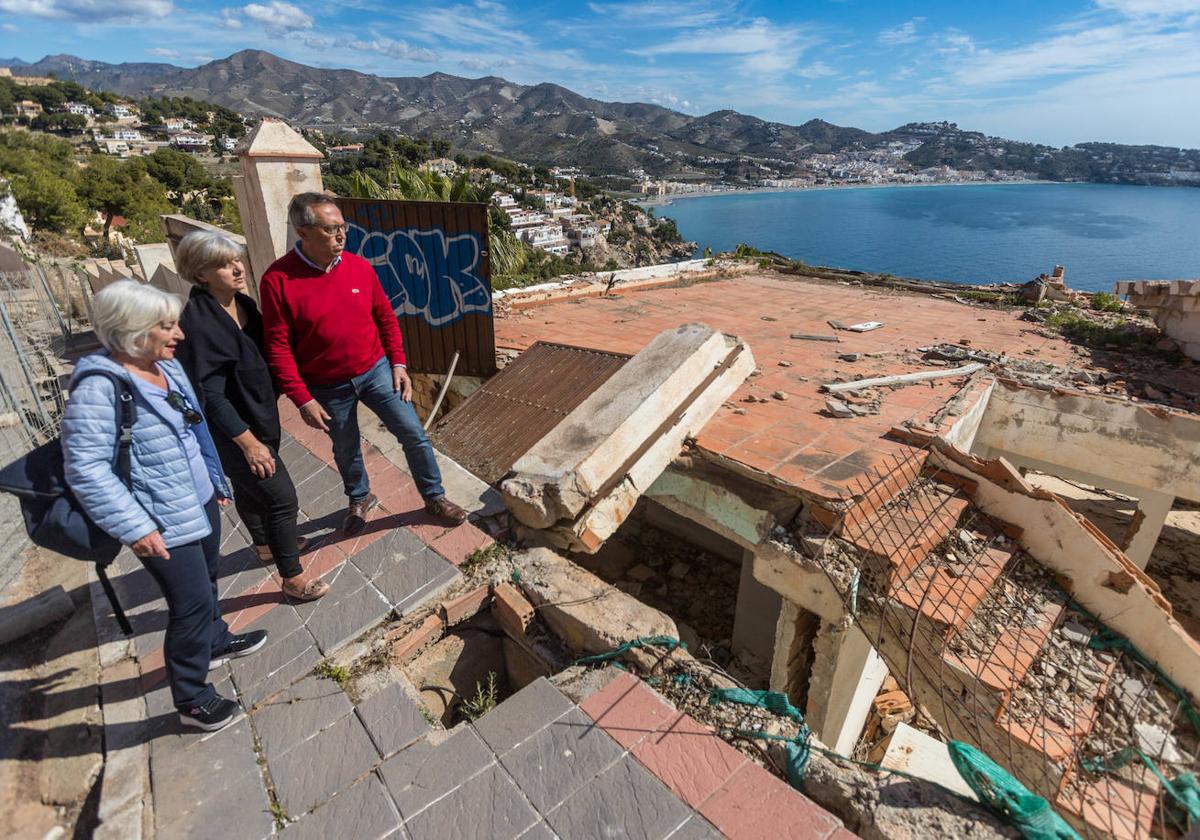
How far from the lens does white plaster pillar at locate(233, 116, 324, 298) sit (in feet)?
17.7

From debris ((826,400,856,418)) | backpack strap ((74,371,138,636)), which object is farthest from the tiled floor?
debris ((826,400,856,418))

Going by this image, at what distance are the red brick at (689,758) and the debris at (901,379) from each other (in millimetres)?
3729

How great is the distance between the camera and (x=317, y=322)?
2977 millimetres

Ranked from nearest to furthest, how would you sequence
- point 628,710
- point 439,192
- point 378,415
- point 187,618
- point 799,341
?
1. point 187,618
2. point 628,710
3. point 378,415
4. point 799,341
5. point 439,192

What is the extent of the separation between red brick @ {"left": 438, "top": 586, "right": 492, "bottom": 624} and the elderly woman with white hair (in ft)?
3.21

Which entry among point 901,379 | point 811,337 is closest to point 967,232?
point 811,337

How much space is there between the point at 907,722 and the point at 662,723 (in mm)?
4338

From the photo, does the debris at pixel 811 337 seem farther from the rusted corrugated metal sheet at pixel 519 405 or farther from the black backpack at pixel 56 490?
the black backpack at pixel 56 490

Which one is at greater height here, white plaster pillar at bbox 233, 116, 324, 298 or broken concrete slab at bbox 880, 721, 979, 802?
white plaster pillar at bbox 233, 116, 324, 298

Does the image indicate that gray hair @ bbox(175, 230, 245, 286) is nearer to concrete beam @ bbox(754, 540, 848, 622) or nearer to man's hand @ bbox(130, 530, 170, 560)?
man's hand @ bbox(130, 530, 170, 560)

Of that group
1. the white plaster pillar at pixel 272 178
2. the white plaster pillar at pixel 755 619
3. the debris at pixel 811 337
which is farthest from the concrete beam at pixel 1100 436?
the white plaster pillar at pixel 272 178

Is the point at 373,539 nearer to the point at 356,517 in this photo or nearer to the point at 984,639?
the point at 356,517

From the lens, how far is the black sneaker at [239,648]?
274 cm

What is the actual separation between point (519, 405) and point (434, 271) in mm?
1794
